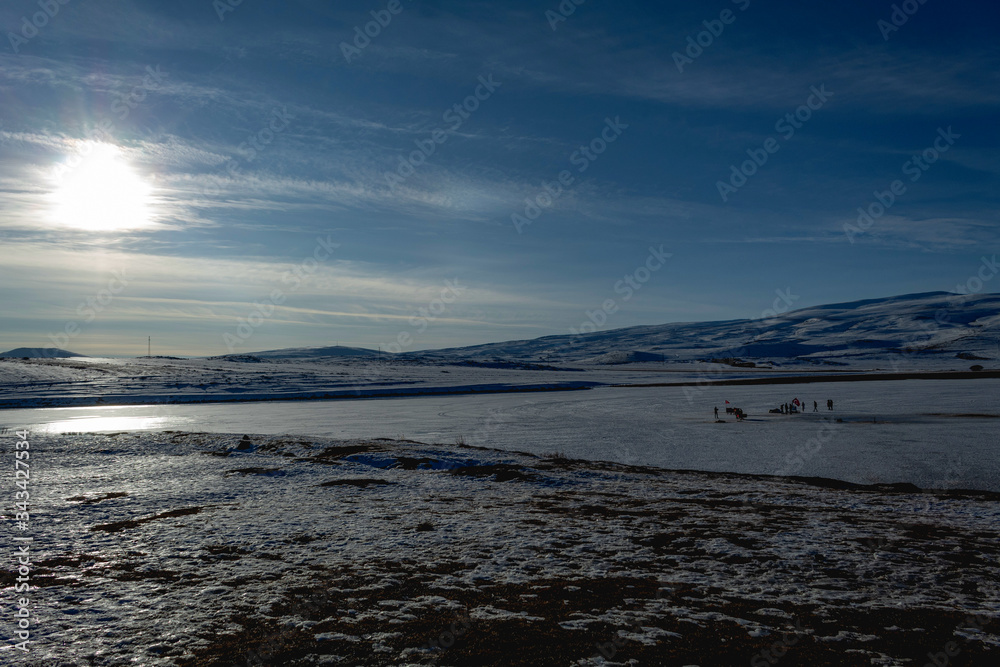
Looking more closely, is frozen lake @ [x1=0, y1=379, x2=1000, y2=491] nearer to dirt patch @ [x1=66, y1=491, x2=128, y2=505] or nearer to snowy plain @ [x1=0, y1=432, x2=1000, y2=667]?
snowy plain @ [x1=0, y1=432, x2=1000, y2=667]

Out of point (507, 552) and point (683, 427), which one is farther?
point (683, 427)

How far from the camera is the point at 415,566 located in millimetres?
7953

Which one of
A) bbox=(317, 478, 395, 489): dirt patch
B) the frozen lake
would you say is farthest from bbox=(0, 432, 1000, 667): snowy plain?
the frozen lake

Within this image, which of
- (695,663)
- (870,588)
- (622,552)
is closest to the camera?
(695,663)

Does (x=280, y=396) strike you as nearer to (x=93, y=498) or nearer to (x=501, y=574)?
(x=93, y=498)

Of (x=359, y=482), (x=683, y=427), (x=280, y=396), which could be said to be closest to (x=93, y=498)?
(x=359, y=482)

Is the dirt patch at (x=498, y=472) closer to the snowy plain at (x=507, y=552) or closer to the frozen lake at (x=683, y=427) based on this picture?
the snowy plain at (x=507, y=552)

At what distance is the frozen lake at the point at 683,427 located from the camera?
18.0m

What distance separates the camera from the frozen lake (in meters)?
18.0

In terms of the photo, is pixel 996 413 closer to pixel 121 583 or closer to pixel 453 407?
pixel 453 407

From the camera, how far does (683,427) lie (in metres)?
27.5

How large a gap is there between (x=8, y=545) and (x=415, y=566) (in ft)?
19.2

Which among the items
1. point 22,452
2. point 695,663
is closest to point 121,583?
point 695,663

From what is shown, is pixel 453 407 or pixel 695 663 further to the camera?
pixel 453 407
